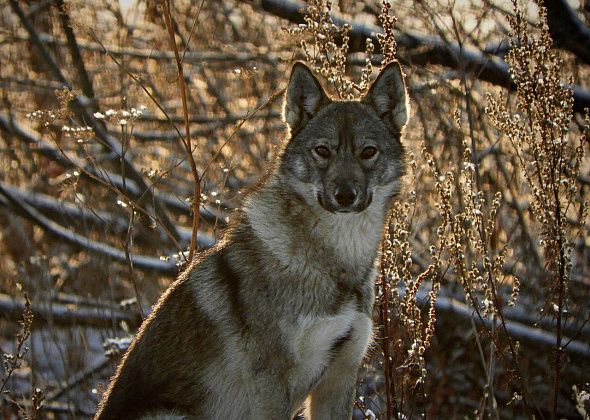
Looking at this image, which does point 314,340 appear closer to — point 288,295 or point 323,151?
point 288,295

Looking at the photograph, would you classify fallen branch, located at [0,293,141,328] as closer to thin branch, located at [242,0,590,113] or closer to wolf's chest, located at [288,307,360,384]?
thin branch, located at [242,0,590,113]

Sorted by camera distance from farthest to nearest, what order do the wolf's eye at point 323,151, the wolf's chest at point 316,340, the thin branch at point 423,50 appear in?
the thin branch at point 423,50
the wolf's eye at point 323,151
the wolf's chest at point 316,340

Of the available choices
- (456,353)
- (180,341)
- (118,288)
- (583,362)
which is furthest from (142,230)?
(180,341)

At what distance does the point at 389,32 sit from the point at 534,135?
87cm

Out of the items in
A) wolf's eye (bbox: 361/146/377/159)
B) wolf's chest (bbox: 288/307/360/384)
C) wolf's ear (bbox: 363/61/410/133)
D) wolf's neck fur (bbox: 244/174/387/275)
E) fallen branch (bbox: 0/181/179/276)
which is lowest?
fallen branch (bbox: 0/181/179/276)

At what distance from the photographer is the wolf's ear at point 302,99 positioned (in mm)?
4047

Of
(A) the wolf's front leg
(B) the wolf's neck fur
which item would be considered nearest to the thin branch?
(B) the wolf's neck fur

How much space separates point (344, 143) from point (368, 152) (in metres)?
0.12

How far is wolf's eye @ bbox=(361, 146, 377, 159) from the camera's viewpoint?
395 centimetres

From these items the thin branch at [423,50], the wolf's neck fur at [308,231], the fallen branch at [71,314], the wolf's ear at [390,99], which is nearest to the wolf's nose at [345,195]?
the wolf's neck fur at [308,231]

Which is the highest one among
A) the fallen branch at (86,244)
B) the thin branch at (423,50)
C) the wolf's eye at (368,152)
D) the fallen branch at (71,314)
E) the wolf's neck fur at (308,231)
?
the thin branch at (423,50)

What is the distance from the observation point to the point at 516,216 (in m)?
8.10

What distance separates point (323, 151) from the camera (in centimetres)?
393

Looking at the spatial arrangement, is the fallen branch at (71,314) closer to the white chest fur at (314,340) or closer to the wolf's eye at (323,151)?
the wolf's eye at (323,151)
